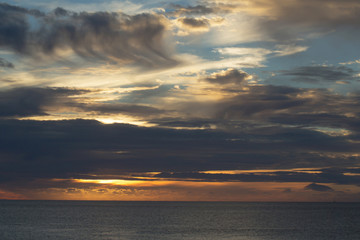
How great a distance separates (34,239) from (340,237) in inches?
2883

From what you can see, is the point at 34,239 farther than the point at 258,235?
No

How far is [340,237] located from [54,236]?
70.0 m

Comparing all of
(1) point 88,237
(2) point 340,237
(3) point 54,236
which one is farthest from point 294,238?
(3) point 54,236

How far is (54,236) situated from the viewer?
10131 cm

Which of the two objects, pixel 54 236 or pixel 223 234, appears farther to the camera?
pixel 223 234

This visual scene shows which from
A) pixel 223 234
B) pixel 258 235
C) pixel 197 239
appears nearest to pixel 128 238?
pixel 197 239

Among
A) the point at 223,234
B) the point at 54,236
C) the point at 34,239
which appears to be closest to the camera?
the point at 34,239

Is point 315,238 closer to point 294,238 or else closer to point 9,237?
point 294,238

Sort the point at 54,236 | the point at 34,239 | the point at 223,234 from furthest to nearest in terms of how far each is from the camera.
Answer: the point at 223,234 < the point at 54,236 < the point at 34,239

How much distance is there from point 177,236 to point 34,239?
33.0 meters

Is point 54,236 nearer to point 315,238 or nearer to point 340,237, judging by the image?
point 315,238

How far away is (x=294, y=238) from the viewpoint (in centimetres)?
10225

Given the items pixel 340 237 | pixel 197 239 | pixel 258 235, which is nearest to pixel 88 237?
pixel 197 239

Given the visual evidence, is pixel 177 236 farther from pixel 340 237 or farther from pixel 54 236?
pixel 340 237
